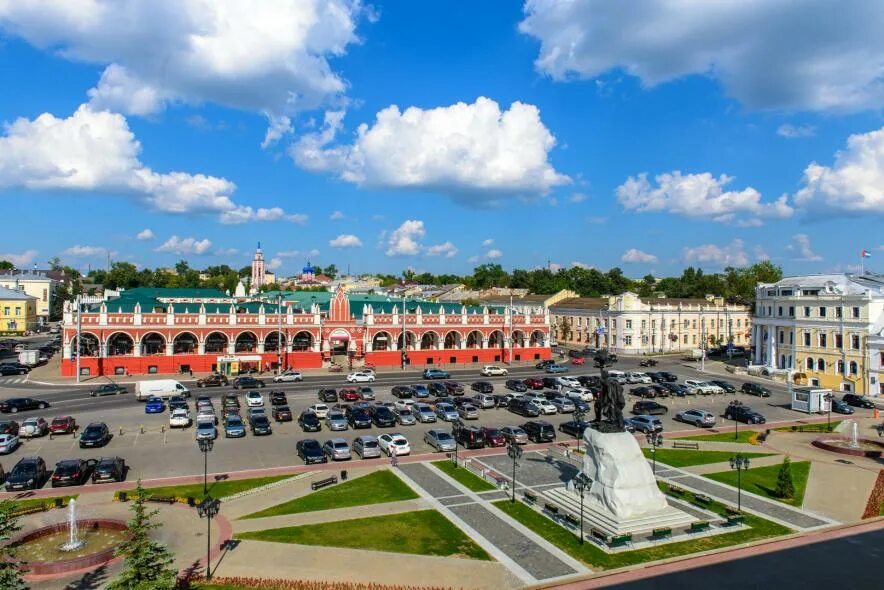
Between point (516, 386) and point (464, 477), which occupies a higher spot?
point (516, 386)

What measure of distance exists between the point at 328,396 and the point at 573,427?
23.4m

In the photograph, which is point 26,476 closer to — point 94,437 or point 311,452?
point 94,437

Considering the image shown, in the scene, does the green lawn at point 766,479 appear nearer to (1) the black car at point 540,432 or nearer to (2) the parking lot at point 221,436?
(1) the black car at point 540,432

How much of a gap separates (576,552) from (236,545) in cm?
1297

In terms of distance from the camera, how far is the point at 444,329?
85.3 m

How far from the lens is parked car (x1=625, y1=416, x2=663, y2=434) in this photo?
44.4 metres

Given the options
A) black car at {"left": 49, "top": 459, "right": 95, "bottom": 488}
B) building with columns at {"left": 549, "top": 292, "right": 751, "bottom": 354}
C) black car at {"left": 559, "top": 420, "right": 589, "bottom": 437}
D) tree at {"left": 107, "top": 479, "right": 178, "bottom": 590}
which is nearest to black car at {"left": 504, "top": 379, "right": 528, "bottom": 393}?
black car at {"left": 559, "top": 420, "right": 589, "bottom": 437}

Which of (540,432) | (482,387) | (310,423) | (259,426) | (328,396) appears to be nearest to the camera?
(540,432)

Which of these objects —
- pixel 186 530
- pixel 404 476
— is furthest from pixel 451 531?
pixel 186 530

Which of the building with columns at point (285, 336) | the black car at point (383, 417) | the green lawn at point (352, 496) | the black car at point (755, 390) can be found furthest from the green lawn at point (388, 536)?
the building with columns at point (285, 336)

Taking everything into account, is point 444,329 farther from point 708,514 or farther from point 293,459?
point 708,514

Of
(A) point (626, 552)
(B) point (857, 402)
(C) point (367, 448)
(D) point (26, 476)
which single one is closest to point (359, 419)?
(C) point (367, 448)

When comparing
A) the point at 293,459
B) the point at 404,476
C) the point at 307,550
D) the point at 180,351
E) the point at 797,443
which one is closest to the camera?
the point at 307,550

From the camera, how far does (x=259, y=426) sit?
4319 centimetres
